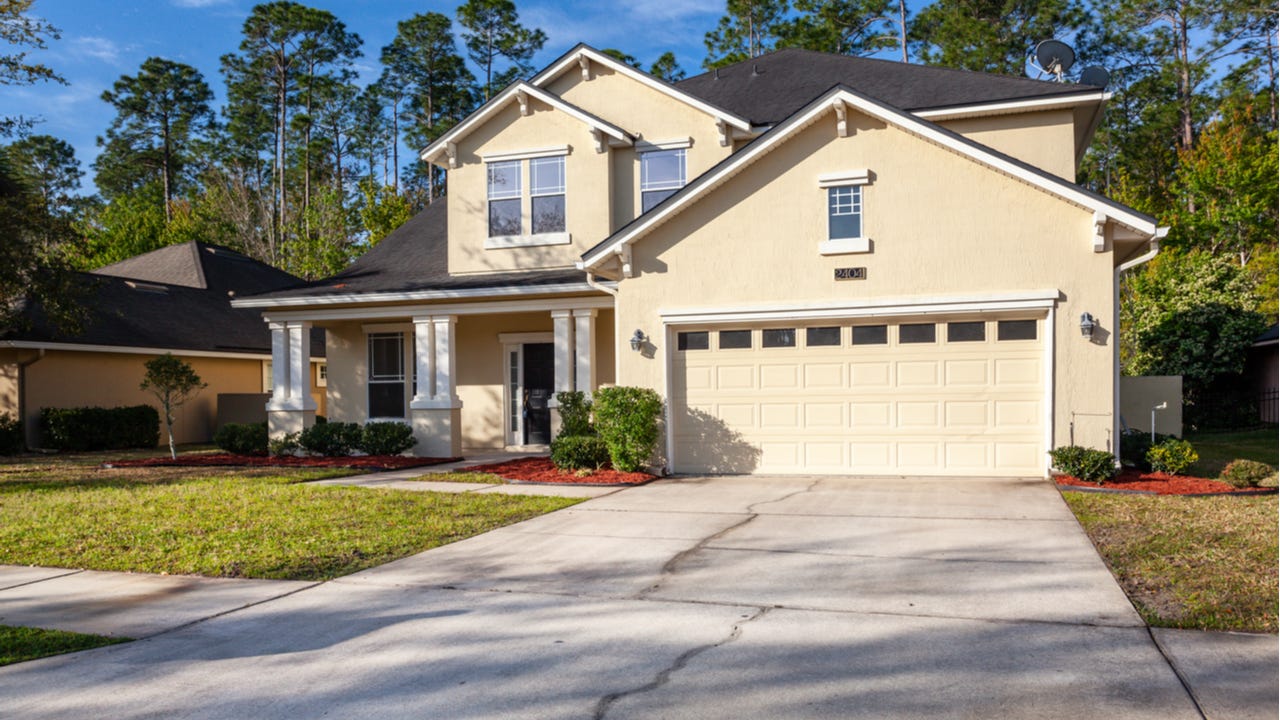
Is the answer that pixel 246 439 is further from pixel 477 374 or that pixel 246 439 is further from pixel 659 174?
pixel 659 174

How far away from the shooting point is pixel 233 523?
967 cm

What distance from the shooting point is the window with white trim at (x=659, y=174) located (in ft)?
54.1

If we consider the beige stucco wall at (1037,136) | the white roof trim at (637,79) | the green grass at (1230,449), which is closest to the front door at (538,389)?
the white roof trim at (637,79)

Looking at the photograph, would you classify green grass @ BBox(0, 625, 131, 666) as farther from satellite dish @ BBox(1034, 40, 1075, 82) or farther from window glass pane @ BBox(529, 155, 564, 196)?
satellite dish @ BBox(1034, 40, 1075, 82)

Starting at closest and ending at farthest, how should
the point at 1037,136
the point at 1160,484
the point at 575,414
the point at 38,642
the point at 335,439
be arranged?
the point at 38,642 → the point at 1160,484 → the point at 575,414 → the point at 1037,136 → the point at 335,439

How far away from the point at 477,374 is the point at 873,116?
361 inches

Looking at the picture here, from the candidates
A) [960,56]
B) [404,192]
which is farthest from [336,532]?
[404,192]

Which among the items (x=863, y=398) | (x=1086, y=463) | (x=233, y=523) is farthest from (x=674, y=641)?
(x=863, y=398)

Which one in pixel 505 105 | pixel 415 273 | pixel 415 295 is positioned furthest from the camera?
pixel 415 273

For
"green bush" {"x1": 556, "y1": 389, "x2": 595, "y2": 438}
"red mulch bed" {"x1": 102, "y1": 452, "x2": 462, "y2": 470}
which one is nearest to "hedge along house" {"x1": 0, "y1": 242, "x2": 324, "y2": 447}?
"red mulch bed" {"x1": 102, "y1": 452, "x2": 462, "y2": 470}

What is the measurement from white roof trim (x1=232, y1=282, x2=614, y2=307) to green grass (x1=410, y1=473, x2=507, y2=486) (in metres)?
3.43

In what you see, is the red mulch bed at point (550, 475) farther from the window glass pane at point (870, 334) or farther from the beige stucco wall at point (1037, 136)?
the beige stucco wall at point (1037, 136)

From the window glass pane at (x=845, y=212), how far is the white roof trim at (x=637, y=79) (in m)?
3.53

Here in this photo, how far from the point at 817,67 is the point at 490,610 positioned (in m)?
15.2
